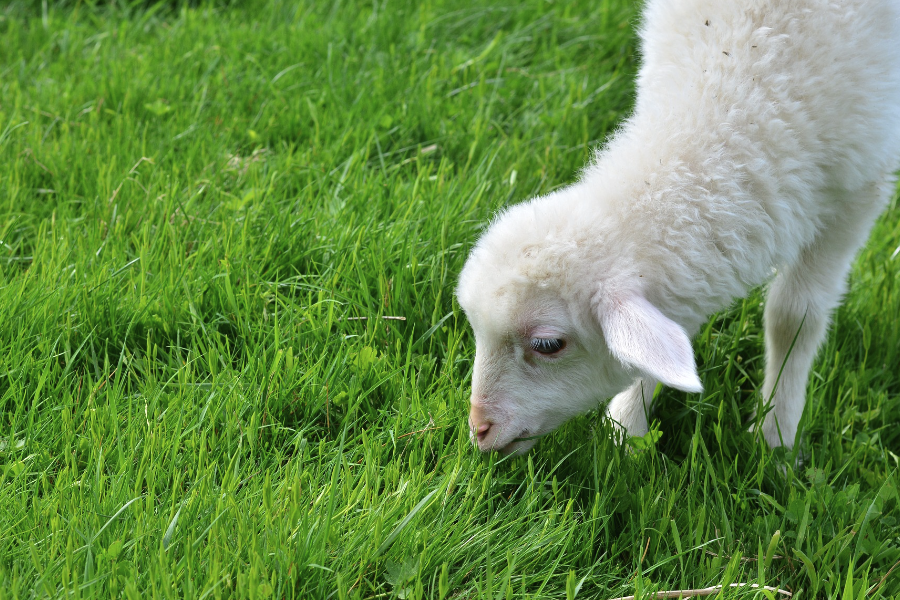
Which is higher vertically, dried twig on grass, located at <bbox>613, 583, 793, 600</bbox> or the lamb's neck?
the lamb's neck

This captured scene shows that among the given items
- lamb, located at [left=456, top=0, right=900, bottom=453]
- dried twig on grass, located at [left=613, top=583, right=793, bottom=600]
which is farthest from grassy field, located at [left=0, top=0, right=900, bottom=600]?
lamb, located at [left=456, top=0, right=900, bottom=453]

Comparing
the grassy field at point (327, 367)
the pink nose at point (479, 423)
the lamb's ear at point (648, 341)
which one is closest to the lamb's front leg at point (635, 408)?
the grassy field at point (327, 367)

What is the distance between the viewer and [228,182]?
414 cm

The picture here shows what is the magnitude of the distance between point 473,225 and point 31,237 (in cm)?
187

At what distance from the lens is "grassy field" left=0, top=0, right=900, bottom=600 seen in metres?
2.46

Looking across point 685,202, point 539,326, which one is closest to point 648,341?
point 539,326

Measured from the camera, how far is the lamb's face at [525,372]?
9.02 ft

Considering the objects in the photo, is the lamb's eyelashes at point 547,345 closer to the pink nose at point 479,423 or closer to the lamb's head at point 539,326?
the lamb's head at point 539,326

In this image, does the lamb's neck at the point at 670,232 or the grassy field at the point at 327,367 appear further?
the lamb's neck at the point at 670,232

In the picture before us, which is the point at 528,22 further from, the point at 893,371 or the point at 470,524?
the point at 470,524

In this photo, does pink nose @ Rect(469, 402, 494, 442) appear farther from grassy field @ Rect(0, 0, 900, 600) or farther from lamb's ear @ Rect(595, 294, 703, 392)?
lamb's ear @ Rect(595, 294, 703, 392)

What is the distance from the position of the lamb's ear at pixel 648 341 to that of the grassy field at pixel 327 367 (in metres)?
0.59

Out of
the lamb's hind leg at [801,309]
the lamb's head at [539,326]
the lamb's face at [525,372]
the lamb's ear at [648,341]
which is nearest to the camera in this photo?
the lamb's ear at [648,341]

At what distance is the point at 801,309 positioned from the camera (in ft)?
11.2
